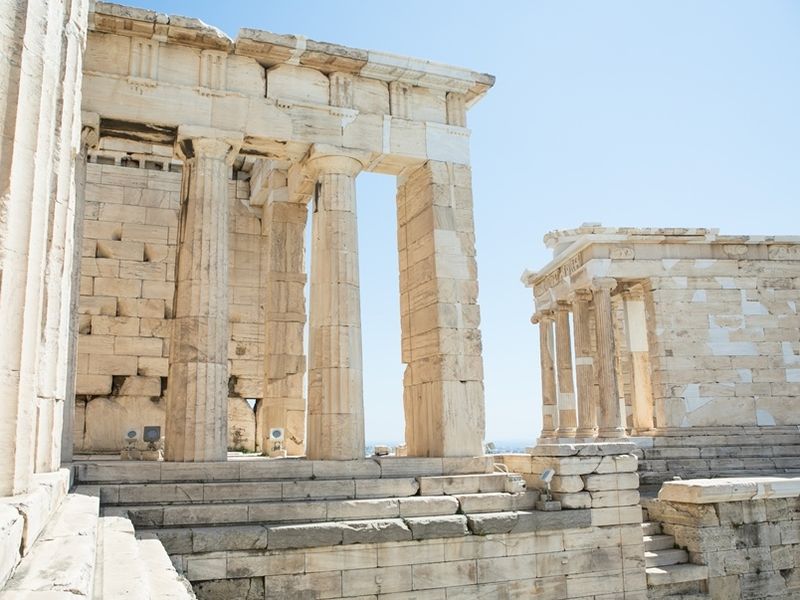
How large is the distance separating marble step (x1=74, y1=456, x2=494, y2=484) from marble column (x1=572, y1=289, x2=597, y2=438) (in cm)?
1105

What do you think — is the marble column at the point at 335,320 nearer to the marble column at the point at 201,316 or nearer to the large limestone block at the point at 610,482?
the marble column at the point at 201,316

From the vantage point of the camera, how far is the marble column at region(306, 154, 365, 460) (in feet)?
36.8

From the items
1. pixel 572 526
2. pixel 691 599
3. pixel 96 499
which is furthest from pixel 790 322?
pixel 96 499

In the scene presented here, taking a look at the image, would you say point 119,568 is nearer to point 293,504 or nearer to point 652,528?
point 293,504

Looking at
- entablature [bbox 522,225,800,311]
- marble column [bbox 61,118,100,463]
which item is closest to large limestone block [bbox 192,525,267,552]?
marble column [bbox 61,118,100,463]

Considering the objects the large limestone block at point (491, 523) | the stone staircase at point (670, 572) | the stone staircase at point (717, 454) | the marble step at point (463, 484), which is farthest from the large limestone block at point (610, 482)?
the stone staircase at point (717, 454)

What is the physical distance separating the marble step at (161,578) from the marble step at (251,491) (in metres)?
2.27

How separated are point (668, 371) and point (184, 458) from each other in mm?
14061

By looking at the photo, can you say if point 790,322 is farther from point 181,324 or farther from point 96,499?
point 96,499

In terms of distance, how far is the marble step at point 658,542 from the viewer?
12516 millimetres

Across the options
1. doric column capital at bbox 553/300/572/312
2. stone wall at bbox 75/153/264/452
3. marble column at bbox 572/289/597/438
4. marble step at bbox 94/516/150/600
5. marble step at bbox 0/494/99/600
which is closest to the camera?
marble step at bbox 0/494/99/600

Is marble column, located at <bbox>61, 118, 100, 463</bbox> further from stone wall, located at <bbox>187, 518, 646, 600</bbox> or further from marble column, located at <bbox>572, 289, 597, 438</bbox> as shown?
marble column, located at <bbox>572, 289, 597, 438</bbox>

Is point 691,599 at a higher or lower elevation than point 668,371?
lower

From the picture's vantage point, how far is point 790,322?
20688mm
